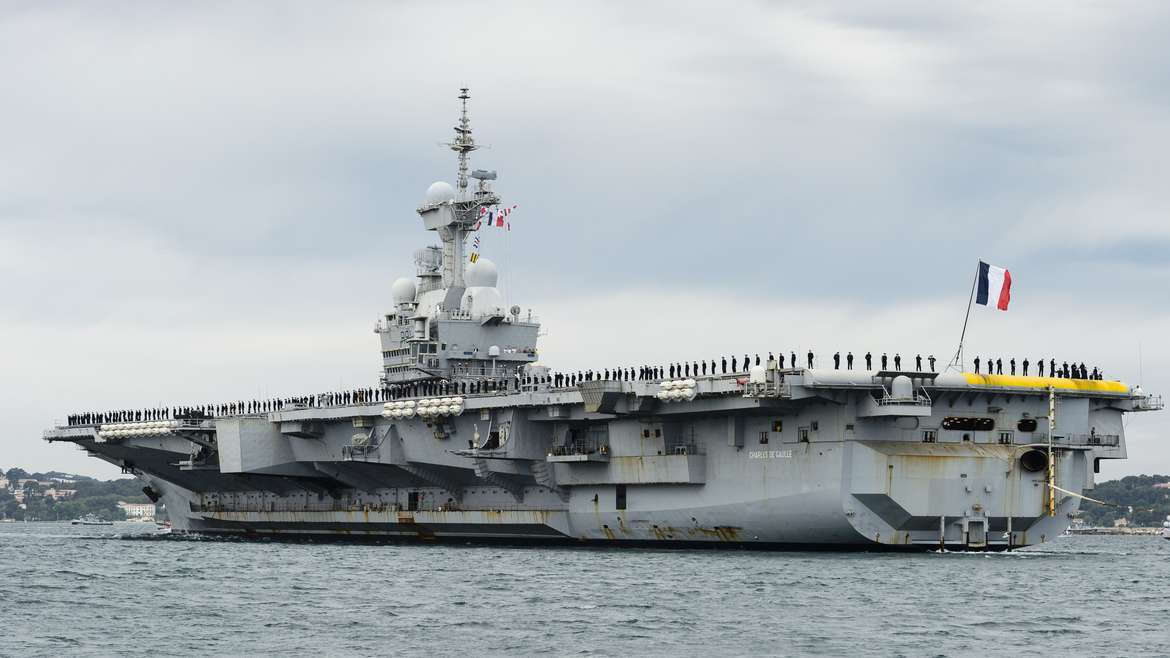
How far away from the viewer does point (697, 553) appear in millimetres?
38750

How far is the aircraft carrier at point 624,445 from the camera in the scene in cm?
3672

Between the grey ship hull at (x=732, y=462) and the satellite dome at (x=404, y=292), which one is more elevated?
the satellite dome at (x=404, y=292)

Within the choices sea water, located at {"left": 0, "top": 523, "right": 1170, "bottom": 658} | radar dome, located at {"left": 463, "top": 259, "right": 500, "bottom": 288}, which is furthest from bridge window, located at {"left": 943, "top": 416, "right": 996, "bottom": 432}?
radar dome, located at {"left": 463, "top": 259, "right": 500, "bottom": 288}

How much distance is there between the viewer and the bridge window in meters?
37.9

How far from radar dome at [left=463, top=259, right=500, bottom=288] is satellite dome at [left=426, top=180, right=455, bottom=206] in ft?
8.64

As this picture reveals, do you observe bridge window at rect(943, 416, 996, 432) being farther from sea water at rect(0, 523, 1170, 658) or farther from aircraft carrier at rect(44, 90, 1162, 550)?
sea water at rect(0, 523, 1170, 658)

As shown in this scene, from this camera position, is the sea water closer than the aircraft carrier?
Yes

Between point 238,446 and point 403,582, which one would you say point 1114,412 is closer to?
point 403,582

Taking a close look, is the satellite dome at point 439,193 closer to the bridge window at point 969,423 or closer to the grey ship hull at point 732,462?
the grey ship hull at point 732,462

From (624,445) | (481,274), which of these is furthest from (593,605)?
(481,274)

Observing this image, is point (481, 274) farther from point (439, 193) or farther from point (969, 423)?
point (969, 423)

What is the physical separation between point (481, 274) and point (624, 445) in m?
12.4

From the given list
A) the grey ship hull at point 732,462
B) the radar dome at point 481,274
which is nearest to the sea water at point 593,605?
the grey ship hull at point 732,462

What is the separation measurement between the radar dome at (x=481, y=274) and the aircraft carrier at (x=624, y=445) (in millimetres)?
54
